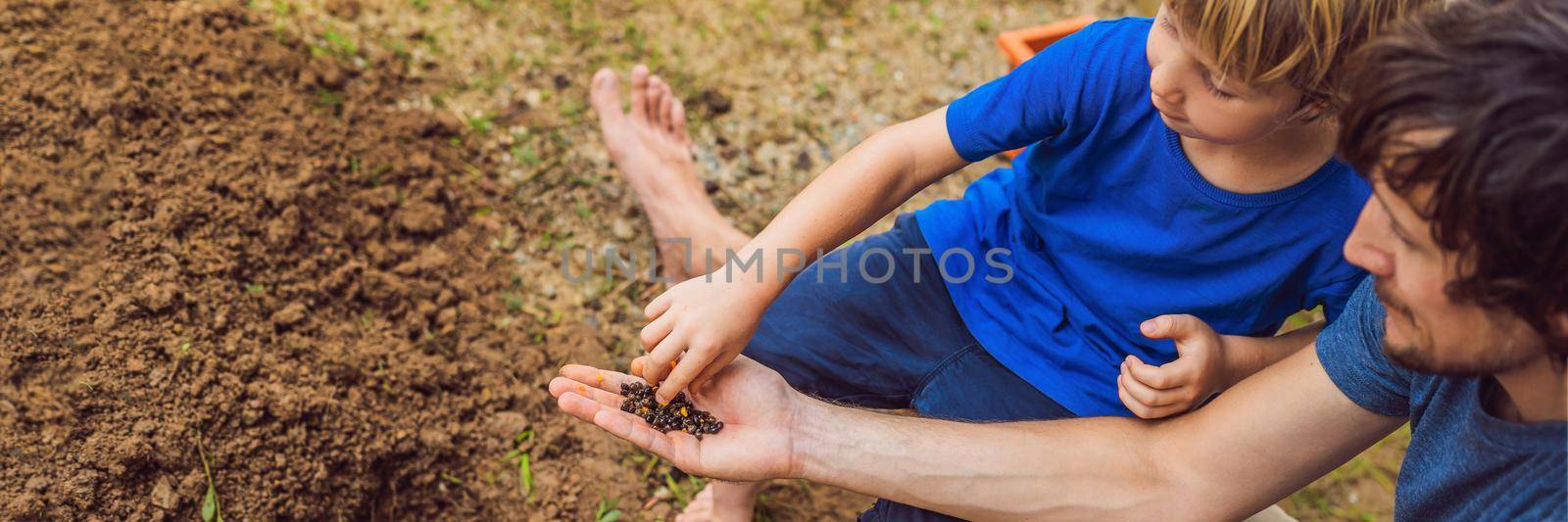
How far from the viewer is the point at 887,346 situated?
2176mm

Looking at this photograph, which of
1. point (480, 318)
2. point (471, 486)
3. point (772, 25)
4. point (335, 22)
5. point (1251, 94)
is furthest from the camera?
point (772, 25)

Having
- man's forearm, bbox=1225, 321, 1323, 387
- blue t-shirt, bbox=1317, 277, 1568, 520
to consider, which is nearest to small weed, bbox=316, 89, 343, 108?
man's forearm, bbox=1225, 321, 1323, 387

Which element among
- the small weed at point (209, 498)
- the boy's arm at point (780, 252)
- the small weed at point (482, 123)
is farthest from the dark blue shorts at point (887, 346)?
the small weed at point (482, 123)

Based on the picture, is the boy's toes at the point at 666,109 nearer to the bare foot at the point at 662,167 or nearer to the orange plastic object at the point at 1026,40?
the bare foot at the point at 662,167

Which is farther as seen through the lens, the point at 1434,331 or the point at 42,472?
the point at 42,472

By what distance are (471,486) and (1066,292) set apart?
1395mm

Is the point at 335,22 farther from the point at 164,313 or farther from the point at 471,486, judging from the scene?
the point at 471,486

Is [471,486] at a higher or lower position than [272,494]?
lower

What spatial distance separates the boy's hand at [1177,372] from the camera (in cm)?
187

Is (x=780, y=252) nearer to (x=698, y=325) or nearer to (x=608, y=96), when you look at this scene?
(x=698, y=325)

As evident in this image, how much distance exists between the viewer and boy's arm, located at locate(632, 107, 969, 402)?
177 centimetres

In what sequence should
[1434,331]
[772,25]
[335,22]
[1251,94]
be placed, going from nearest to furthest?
[1434,331] → [1251,94] → [335,22] → [772,25]

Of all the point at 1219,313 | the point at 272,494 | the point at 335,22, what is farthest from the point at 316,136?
the point at 1219,313

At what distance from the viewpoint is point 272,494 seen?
2.12m
